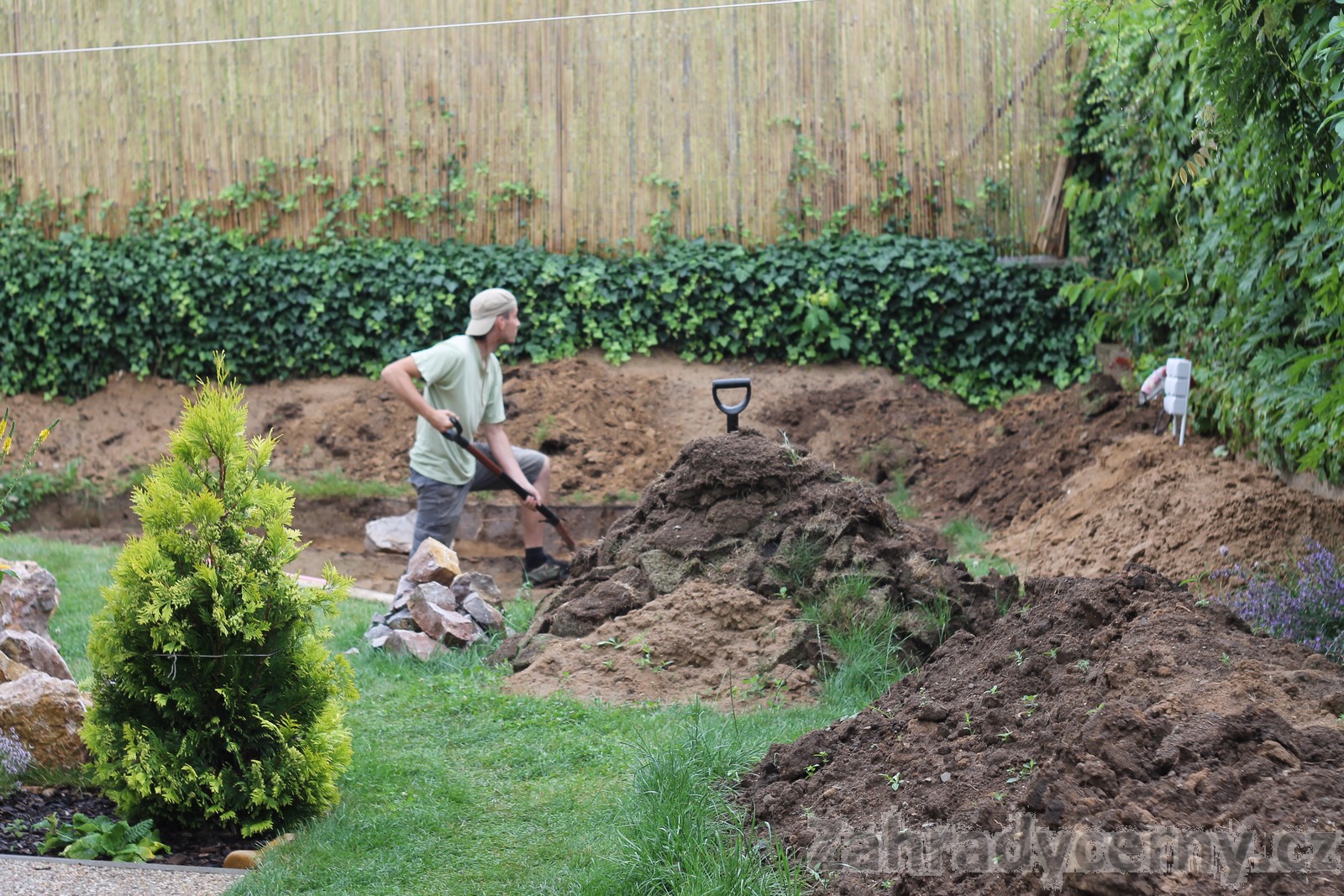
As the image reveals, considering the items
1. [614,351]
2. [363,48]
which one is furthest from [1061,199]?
[363,48]

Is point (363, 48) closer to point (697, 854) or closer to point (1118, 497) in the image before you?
point (1118, 497)

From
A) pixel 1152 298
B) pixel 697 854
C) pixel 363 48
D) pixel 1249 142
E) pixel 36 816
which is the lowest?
pixel 36 816

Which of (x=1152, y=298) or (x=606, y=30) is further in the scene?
(x=606, y=30)

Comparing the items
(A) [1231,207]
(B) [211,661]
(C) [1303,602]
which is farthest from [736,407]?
(B) [211,661]

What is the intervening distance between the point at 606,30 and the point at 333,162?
3163mm

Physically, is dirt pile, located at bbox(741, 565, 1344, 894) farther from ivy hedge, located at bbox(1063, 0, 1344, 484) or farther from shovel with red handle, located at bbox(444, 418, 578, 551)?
shovel with red handle, located at bbox(444, 418, 578, 551)

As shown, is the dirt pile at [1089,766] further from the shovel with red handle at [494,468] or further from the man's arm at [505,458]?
the man's arm at [505,458]

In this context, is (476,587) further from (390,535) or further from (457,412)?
(390,535)

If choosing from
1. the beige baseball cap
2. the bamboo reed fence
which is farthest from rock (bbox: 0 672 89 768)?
the bamboo reed fence

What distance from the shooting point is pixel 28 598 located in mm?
5496

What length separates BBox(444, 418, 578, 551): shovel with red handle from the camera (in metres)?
7.21

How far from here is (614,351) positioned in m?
11.2

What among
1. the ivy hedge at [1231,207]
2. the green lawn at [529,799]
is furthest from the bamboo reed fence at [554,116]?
the green lawn at [529,799]

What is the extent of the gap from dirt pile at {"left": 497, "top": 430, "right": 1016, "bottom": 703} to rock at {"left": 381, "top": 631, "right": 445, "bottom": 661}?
43 cm
